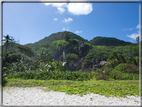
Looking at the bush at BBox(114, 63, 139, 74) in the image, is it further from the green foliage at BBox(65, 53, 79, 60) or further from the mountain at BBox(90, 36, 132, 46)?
the green foliage at BBox(65, 53, 79, 60)

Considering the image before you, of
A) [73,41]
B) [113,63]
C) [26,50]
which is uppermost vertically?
[73,41]

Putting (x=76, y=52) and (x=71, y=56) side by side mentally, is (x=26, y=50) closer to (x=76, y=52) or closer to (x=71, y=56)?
(x=71, y=56)

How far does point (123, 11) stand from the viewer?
304 cm

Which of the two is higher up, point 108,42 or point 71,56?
point 108,42

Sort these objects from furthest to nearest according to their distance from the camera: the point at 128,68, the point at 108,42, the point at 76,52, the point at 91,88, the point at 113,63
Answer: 1. the point at 76,52
2. the point at 108,42
3. the point at 113,63
4. the point at 128,68
5. the point at 91,88

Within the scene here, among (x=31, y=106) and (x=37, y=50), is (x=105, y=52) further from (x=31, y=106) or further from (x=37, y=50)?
(x=31, y=106)

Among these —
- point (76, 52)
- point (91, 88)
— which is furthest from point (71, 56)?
point (91, 88)

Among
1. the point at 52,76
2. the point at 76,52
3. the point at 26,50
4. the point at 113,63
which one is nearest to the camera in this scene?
the point at 52,76

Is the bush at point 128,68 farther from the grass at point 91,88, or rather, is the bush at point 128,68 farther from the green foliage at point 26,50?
the green foliage at point 26,50

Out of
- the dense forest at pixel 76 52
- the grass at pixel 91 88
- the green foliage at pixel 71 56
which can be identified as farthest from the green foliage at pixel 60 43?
the grass at pixel 91 88

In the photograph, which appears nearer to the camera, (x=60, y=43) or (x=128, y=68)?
(x=128, y=68)

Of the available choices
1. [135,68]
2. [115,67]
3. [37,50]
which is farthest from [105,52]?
[37,50]

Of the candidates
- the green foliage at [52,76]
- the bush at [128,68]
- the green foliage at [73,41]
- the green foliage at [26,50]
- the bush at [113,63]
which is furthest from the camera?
the green foliage at [26,50]

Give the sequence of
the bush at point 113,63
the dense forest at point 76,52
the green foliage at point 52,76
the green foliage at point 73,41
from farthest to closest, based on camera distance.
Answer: the green foliage at point 73,41 < the dense forest at point 76,52 < the bush at point 113,63 < the green foliage at point 52,76
